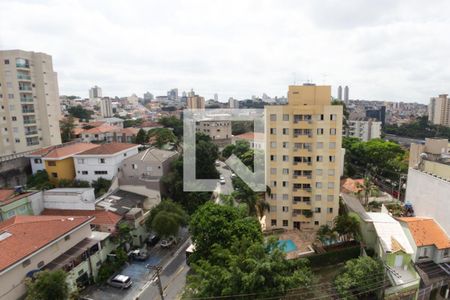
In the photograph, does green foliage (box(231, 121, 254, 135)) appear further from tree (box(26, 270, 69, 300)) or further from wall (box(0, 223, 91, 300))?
tree (box(26, 270, 69, 300))

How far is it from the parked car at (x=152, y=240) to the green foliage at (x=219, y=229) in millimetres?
7238

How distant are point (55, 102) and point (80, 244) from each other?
31.2m

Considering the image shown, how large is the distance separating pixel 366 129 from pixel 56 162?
71747 mm

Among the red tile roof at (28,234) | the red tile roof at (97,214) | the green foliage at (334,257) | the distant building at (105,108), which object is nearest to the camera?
the red tile roof at (28,234)

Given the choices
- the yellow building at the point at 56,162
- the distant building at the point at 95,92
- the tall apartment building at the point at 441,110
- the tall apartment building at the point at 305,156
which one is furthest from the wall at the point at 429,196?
the distant building at the point at 95,92

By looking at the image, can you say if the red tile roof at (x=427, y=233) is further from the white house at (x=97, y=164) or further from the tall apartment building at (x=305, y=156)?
the white house at (x=97, y=164)

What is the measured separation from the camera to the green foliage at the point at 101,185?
97.6ft

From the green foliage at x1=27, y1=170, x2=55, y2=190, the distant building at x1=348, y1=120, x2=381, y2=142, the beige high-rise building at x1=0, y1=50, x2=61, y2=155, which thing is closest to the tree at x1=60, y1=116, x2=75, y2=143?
the beige high-rise building at x1=0, y1=50, x2=61, y2=155

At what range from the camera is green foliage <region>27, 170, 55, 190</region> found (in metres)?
29.8

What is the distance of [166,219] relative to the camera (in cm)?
2338

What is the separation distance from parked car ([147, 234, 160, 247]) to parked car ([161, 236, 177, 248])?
2.77ft

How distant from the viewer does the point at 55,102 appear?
140 feet

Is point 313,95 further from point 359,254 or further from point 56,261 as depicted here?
point 56,261

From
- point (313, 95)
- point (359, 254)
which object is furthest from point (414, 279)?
point (313, 95)
